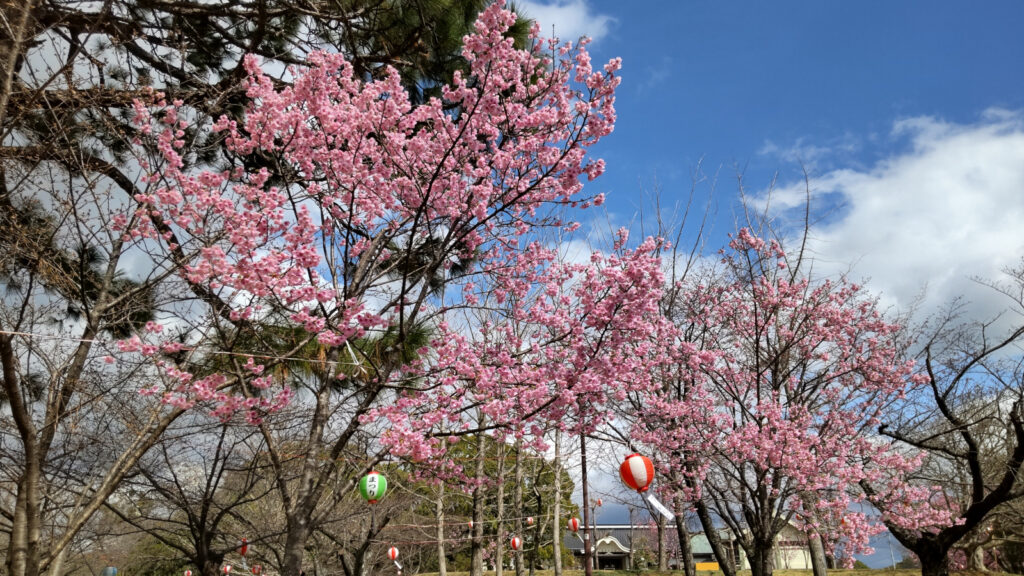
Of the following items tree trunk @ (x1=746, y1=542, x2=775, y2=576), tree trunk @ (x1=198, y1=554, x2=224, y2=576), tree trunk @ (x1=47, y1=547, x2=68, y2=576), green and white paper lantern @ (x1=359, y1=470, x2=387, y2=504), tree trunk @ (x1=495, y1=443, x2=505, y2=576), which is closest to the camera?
tree trunk @ (x1=47, y1=547, x2=68, y2=576)

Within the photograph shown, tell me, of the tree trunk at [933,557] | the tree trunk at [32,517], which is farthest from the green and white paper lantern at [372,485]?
the tree trunk at [933,557]

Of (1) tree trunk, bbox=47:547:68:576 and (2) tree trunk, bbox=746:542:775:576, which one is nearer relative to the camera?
(1) tree trunk, bbox=47:547:68:576

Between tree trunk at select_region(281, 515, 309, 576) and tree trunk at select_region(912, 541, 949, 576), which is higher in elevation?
tree trunk at select_region(281, 515, 309, 576)

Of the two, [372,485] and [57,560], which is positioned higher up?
[372,485]

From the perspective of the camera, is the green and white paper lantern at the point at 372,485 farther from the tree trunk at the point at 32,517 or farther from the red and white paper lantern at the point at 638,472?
the red and white paper lantern at the point at 638,472

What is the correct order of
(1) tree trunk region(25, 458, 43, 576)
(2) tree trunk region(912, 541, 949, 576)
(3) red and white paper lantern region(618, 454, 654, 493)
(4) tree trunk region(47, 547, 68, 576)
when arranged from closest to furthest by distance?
(1) tree trunk region(25, 458, 43, 576) → (4) tree trunk region(47, 547, 68, 576) → (3) red and white paper lantern region(618, 454, 654, 493) → (2) tree trunk region(912, 541, 949, 576)

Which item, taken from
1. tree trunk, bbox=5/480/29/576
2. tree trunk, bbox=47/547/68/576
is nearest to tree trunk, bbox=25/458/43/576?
tree trunk, bbox=5/480/29/576

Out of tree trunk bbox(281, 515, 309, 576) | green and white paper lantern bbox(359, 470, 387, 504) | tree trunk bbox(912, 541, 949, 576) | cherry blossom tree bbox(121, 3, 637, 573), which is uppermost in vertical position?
cherry blossom tree bbox(121, 3, 637, 573)

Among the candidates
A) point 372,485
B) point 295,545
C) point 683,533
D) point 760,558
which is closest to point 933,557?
point 683,533

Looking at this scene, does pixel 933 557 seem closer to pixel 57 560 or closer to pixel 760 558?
pixel 760 558

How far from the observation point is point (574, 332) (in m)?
5.03

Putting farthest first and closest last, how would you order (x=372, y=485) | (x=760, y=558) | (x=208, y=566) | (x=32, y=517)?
1. (x=208, y=566)
2. (x=760, y=558)
3. (x=372, y=485)
4. (x=32, y=517)

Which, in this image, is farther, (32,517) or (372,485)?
(372,485)

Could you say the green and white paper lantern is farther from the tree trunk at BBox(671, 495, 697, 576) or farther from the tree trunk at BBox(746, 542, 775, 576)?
the tree trunk at BBox(746, 542, 775, 576)
